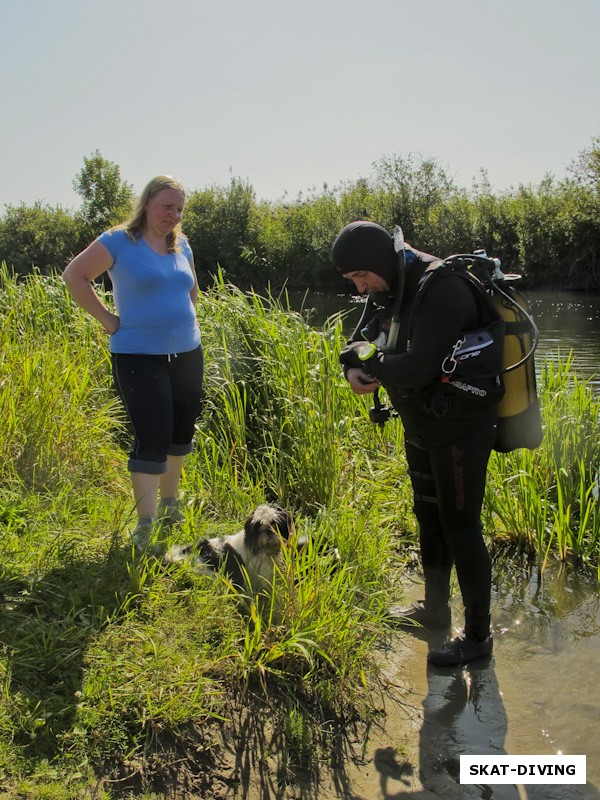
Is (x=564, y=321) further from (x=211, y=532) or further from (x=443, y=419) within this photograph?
(x=443, y=419)

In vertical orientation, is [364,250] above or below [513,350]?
above

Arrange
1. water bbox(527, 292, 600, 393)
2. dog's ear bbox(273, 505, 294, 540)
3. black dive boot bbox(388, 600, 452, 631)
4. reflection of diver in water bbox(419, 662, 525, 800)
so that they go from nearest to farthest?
1. reflection of diver in water bbox(419, 662, 525, 800)
2. dog's ear bbox(273, 505, 294, 540)
3. black dive boot bbox(388, 600, 452, 631)
4. water bbox(527, 292, 600, 393)

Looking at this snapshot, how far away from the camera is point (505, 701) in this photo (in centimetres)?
295

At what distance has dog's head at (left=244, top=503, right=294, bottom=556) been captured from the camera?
3135 mm

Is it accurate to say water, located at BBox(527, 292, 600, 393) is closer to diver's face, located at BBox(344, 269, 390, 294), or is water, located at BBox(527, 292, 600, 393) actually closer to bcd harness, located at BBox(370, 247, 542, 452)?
bcd harness, located at BBox(370, 247, 542, 452)

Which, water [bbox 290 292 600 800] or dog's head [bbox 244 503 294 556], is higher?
dog's head [bbox 244 503 294 556]

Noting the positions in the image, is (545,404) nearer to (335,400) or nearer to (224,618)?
(335,400)

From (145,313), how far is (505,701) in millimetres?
2420

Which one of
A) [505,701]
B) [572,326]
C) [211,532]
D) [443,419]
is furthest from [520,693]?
[572,326]

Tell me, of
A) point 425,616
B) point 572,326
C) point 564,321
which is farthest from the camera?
point 564,321

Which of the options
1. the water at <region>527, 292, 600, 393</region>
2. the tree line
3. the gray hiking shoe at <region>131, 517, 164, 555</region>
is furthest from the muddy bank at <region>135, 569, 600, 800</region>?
the tree line

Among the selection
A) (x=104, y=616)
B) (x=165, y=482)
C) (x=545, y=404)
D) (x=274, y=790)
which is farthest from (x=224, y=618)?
(x=545, y=404)

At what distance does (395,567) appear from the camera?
4.00 metres

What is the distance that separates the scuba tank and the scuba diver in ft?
0.21
